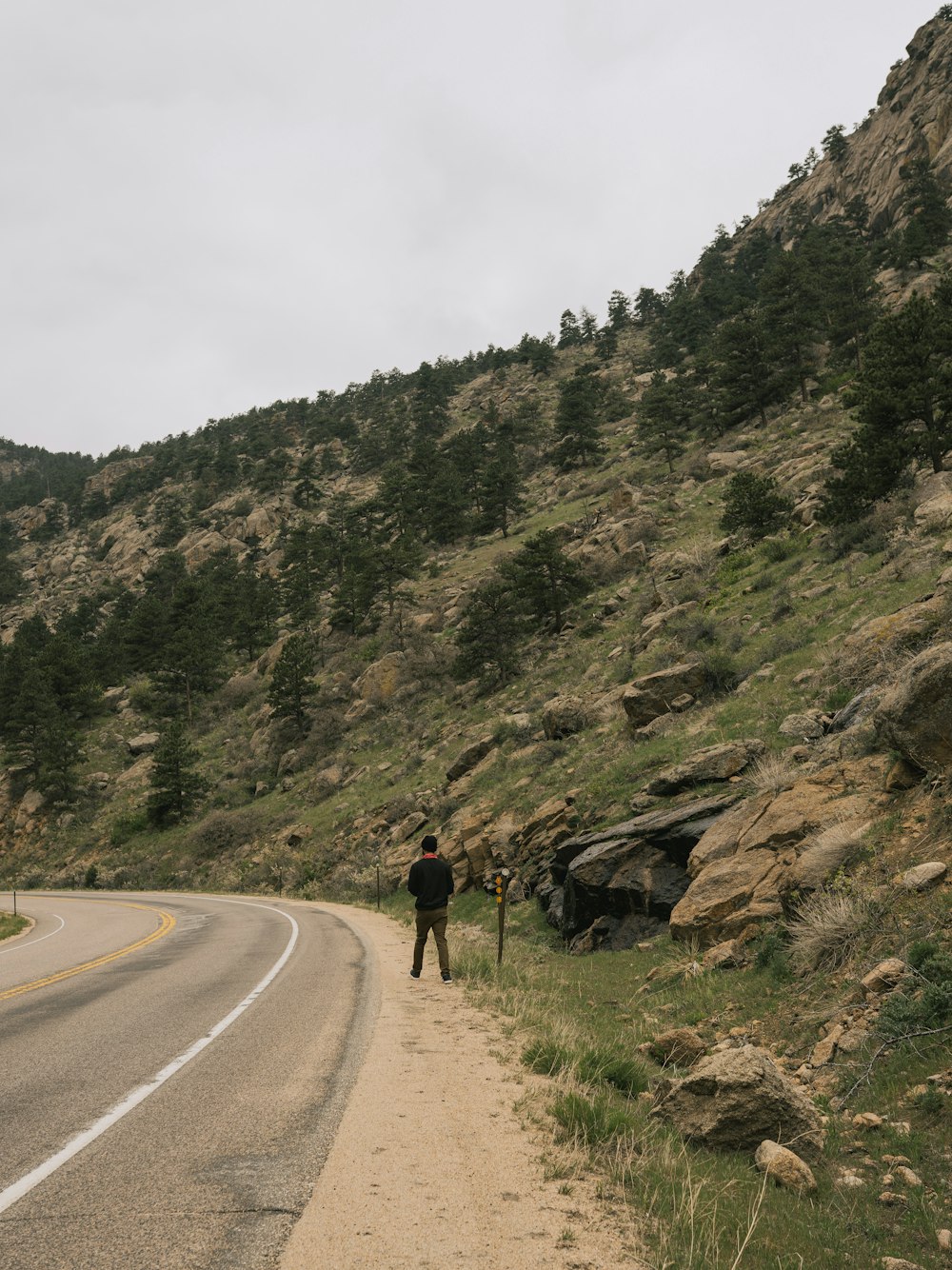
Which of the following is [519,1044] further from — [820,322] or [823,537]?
[820,322]

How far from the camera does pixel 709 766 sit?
1448cm

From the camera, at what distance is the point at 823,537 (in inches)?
976

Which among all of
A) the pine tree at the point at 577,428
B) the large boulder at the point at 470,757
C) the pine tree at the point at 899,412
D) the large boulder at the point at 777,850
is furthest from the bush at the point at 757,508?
the pine tree at the point at 577,428

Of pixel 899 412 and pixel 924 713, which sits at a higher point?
pixel 899 412

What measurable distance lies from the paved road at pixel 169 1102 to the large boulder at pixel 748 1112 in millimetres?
2755

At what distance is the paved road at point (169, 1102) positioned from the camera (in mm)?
3320

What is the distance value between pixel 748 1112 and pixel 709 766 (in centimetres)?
974

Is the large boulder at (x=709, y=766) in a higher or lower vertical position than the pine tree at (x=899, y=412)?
lower

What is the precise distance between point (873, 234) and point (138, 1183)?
336 ft

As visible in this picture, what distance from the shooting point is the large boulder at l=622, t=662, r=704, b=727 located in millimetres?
19891

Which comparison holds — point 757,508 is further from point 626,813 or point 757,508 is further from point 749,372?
point 749,372

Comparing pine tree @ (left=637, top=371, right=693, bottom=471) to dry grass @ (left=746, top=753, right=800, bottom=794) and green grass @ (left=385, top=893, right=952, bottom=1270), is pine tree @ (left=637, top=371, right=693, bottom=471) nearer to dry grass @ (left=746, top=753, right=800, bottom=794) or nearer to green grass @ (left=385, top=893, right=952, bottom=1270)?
dry grass @ (left=746, top=753, right=800, bottom=794)

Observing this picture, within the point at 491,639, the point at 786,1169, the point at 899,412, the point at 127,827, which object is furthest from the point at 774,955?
the point at 127,827

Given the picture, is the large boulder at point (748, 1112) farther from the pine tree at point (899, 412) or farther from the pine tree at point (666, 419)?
the pine tree at point (666, 419)
